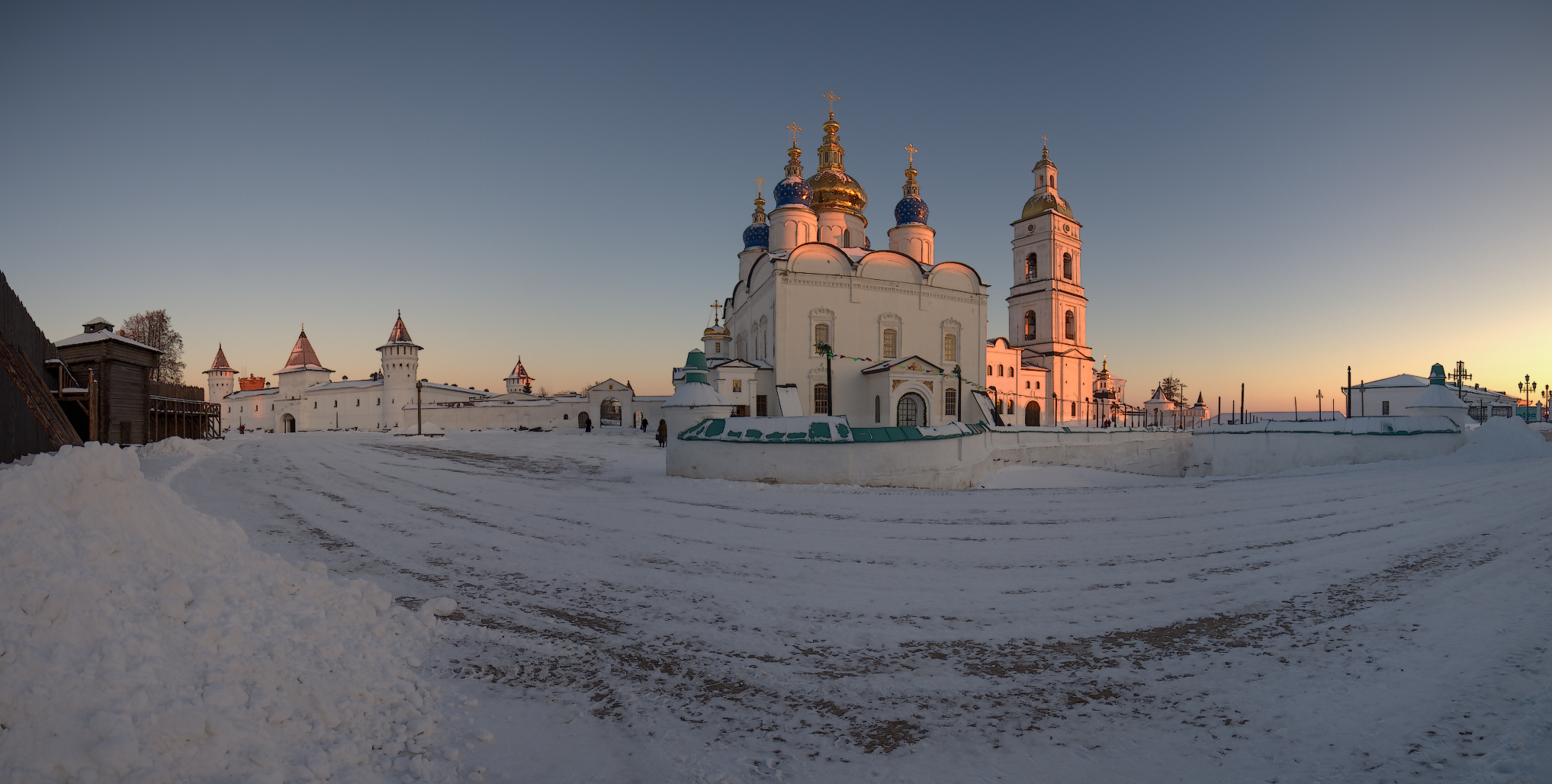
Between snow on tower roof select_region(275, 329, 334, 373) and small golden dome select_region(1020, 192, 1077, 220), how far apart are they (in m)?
66.4

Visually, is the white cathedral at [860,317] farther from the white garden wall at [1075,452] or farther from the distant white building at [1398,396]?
the distant white building at [1398,396]

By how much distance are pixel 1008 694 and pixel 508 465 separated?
667 inches

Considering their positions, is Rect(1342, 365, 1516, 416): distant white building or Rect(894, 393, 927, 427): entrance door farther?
Rect(1342, 365, 1516, 416): distant white building

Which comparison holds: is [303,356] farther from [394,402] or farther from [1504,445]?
[1504,445]

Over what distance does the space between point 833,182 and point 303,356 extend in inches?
2261

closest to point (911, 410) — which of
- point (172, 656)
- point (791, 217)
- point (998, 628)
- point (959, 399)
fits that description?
point (959, 399)

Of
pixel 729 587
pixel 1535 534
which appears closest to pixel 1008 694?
pixel 729 587

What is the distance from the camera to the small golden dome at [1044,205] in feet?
133

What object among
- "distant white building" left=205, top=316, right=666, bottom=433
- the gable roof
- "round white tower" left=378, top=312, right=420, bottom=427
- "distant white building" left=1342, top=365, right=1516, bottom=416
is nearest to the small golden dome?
the gable roof

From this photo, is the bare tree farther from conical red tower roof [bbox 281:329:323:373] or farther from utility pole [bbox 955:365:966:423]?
utility pole [bbox 955:365:966:423]

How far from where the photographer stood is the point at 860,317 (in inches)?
1162

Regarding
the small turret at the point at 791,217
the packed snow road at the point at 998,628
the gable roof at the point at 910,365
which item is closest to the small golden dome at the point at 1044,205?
the small turret at the point at 791,217

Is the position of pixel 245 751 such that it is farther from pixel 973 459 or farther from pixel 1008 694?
pixel 973 459

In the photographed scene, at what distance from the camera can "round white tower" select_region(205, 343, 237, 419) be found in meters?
64.8
